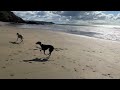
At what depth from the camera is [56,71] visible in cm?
958
